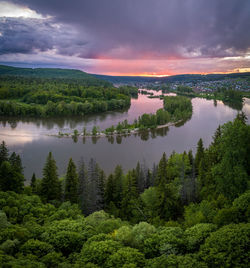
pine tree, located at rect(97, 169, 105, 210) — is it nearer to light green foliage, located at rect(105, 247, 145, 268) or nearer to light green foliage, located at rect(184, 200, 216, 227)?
light green foliage, located at rect(184, 200, 216, 227)

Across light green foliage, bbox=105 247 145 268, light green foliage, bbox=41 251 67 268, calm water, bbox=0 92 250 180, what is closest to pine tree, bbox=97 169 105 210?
calm water, bbox=0 92 250 180

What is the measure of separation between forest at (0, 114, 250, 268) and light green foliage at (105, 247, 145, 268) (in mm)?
32

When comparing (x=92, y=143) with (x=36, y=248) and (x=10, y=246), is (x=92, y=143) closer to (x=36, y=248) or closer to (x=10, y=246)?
(x=36, y=248)

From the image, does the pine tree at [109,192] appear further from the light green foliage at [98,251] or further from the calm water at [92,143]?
the light green foliage at [98,251]

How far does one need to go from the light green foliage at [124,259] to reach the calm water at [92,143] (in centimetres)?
1878

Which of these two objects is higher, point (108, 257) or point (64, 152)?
point (108, 257)

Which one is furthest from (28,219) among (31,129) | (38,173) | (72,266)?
(31,129)

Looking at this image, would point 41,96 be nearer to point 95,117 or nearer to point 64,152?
point 95,117

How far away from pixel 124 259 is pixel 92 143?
97.6ft

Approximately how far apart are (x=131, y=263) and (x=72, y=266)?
74.1 inches

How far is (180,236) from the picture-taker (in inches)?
358

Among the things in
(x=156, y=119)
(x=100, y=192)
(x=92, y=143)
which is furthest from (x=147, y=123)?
(x=100, y=192)

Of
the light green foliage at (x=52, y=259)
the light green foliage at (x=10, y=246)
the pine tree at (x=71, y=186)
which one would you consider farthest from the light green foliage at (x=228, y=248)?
the pine tree at (x=71, y=186)

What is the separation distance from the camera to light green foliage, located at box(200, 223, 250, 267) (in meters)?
7.21
